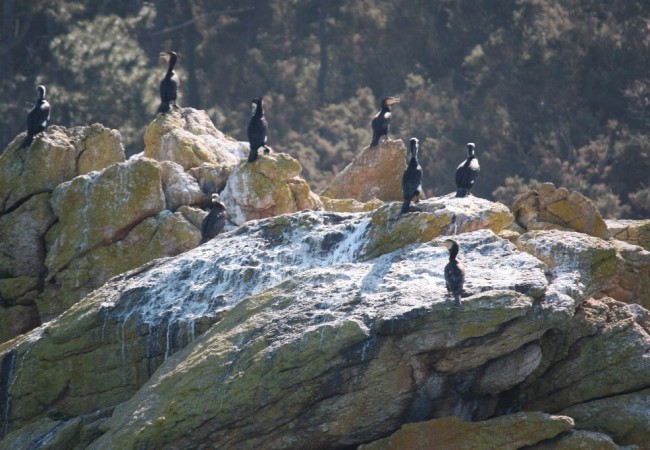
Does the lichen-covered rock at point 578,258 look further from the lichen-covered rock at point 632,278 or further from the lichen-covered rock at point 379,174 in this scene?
the lichen-covered rock at point 379,174

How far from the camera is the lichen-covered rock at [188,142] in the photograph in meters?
26.2

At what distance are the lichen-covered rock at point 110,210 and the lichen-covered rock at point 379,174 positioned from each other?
5365 millimetres

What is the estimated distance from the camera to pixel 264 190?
24.4 meters

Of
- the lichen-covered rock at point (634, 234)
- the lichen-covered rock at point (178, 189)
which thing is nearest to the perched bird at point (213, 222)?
the lichen-covered rock at point (178, 189)

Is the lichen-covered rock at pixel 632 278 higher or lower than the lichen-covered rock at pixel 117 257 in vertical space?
lower

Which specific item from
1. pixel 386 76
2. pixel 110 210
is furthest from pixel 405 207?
pixel 386 76

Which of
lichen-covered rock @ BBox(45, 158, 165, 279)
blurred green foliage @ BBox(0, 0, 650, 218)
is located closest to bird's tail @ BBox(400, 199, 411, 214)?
lichen-covered rock @ BBox(45, 158, 165, 279)

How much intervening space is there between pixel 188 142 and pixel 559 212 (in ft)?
23.9

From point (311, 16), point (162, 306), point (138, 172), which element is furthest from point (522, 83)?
point (162, 306)

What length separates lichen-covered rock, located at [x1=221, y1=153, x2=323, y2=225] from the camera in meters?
24.4

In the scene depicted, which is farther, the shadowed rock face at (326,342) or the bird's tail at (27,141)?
the bird's tail at (27,141)

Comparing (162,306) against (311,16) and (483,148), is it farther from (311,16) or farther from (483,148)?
(311,16)

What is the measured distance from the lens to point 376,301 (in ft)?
58.8

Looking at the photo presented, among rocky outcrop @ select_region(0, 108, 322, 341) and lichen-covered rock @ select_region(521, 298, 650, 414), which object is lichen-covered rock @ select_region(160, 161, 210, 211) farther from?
lichen-covered rock @ select_region(521, 298, 650, 414)
